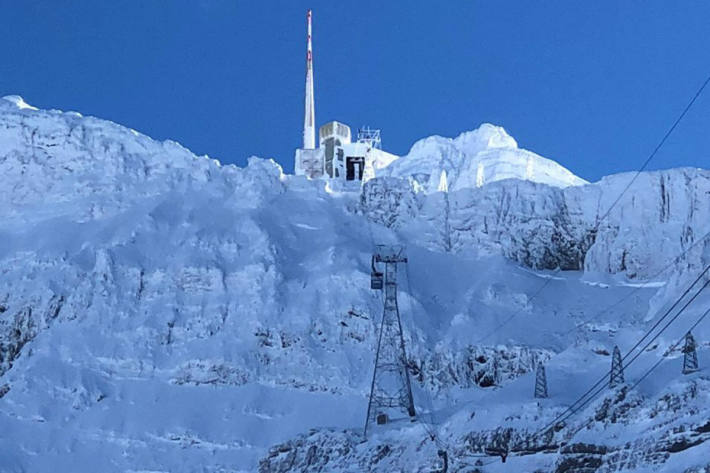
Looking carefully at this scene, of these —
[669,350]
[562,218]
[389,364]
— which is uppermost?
[562,218]

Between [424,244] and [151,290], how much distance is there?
22007 mm

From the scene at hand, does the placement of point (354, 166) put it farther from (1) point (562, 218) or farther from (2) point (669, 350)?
(2) point (669, 350)

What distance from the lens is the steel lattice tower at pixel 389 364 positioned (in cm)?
7256

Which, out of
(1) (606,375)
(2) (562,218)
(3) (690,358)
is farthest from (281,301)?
(3) (690,358)

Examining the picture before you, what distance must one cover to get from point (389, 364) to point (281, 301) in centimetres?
1388

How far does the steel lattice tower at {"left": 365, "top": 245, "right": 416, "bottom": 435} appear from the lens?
7256 cm

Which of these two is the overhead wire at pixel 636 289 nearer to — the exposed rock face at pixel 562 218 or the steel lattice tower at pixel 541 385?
the exposed rock face at pixel 562 218

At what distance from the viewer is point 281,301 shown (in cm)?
8456

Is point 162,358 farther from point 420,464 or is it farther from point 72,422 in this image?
point 420,464

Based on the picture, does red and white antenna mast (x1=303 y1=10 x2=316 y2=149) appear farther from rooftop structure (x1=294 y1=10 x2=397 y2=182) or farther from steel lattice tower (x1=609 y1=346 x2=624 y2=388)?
steel lattice tower (x1=609 y1=346 x2=624 y2=388)

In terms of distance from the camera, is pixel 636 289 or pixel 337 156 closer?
pixel 636 289

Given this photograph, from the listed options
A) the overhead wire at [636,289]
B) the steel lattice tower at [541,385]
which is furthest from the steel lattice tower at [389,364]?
the overhead wire at [636,289]

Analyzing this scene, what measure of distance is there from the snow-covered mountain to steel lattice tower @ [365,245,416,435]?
149 cm

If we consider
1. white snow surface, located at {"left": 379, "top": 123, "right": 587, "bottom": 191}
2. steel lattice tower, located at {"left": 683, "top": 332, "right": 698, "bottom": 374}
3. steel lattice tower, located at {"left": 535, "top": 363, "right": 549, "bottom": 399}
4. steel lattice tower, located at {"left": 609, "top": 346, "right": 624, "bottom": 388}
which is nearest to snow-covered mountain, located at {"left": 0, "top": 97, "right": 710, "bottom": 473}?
steel lattice tower, located at {"left": 535, "top": 363, "right": 549, "bottom": 399}
